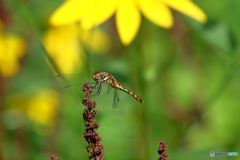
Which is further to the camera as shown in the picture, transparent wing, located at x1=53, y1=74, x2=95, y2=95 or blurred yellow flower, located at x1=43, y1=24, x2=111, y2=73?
blurred yellow flower, located at x1=43, y1=24, x2=111, y2=73

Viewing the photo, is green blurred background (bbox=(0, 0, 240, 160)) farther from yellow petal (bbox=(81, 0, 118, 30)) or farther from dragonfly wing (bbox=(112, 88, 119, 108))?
yellow petal (bbox=(81, 0, 118, 30))

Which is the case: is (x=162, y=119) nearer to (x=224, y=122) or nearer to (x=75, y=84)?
(x=224, y=122)

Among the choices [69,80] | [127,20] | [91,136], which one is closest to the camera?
[91,136]

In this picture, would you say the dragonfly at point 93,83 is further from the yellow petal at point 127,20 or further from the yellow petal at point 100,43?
the yellow petal at point 100,43

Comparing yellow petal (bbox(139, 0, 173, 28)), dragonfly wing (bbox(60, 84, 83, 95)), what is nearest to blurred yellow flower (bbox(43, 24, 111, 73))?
dragonfly wing (bbox(60, 84, 83, 95))

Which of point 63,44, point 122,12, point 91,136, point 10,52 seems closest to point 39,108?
point 10,52

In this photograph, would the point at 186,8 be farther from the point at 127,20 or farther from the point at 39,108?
the point at 39,108
